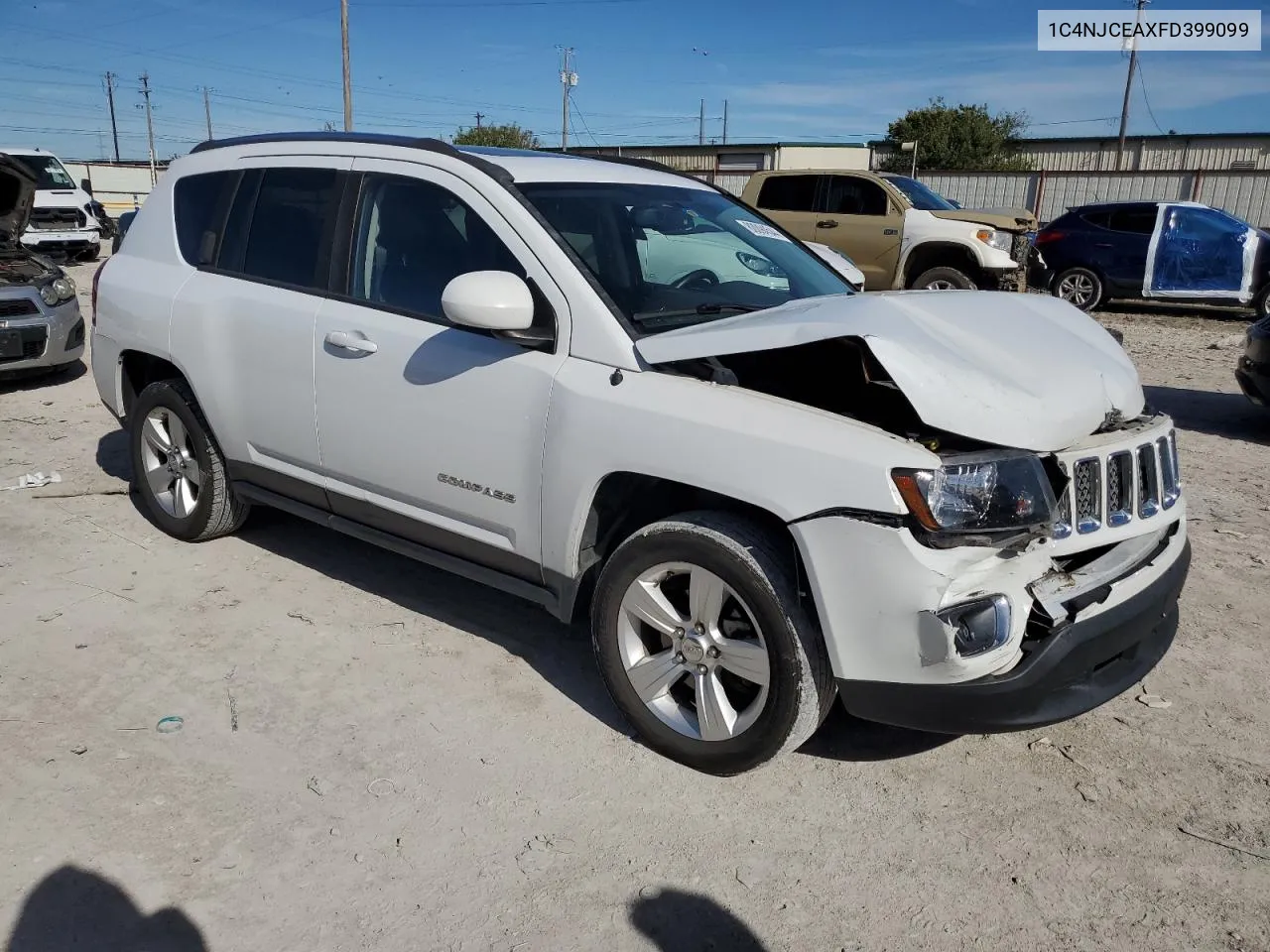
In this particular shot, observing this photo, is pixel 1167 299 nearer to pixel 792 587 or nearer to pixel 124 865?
pixel 792 587

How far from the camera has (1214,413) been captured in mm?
8109

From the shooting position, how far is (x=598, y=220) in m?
3.56

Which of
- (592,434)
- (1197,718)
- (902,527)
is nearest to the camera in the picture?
(902,527)

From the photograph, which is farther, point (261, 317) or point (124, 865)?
point (261, 317)

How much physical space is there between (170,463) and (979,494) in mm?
3926

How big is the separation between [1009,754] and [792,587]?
1.10m

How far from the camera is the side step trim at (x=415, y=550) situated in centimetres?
339

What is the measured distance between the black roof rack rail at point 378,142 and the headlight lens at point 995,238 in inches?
384

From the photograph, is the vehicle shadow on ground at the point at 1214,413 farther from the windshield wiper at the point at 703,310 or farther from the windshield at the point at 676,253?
the windshield wiper at the point at 703,310

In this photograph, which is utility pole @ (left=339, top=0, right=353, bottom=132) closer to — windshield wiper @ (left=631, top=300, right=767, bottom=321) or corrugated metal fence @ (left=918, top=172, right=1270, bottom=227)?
corrugated metal fence @ (left=918, top=172, right=1270, bottom=227)

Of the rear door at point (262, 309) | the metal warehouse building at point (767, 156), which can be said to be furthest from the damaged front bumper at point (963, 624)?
the metal warehouse building at point (767, 156)

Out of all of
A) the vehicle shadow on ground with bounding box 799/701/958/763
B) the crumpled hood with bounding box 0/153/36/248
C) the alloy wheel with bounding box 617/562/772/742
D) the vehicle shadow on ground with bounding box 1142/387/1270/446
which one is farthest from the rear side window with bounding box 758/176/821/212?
the alloy wheel with bounding box 617/562/772/742

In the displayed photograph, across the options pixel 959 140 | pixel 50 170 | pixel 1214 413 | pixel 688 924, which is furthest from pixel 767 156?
pixel 688 924

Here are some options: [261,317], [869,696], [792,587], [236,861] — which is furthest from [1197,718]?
[261,317]
